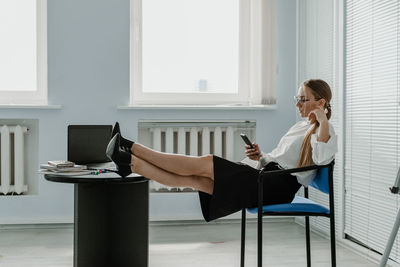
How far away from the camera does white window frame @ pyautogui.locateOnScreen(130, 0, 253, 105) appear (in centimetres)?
393

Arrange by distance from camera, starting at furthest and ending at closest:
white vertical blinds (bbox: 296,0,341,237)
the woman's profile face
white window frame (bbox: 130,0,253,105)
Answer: white window frame (bbox: 130,0,253,105) < white vertical blinds (bbox: 296,0,341,237) < the woman's profile face

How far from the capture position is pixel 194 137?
3.86 metres

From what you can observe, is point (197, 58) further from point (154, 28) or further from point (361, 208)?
point (361, 208)

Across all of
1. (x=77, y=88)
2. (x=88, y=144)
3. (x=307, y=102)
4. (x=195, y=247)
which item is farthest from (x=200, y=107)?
(x=307, y=102)

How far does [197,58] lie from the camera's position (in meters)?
4.09

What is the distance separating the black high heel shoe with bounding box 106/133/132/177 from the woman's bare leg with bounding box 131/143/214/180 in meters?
0.11

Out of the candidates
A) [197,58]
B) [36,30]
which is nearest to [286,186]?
[197,58]

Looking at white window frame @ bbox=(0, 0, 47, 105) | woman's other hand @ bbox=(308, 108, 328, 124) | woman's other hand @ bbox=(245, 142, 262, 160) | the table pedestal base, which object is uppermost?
white window frame @ bbox=(0, 0, 47, 105)

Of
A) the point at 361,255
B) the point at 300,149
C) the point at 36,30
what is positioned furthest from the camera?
the point at 36,30

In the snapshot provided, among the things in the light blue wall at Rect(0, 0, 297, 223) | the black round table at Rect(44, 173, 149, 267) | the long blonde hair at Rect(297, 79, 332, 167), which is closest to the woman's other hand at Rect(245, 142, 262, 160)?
the long blonde hair at Rect(297, 79, 332, 167)

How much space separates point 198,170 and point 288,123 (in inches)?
80.6

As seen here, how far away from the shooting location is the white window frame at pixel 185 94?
3.93m

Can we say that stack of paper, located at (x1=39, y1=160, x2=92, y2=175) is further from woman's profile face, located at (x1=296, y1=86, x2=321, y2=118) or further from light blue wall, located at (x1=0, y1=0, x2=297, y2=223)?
light blue wall, located at (x1=0, y1=0, x2=297, y2=223)

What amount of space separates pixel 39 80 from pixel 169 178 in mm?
2158
